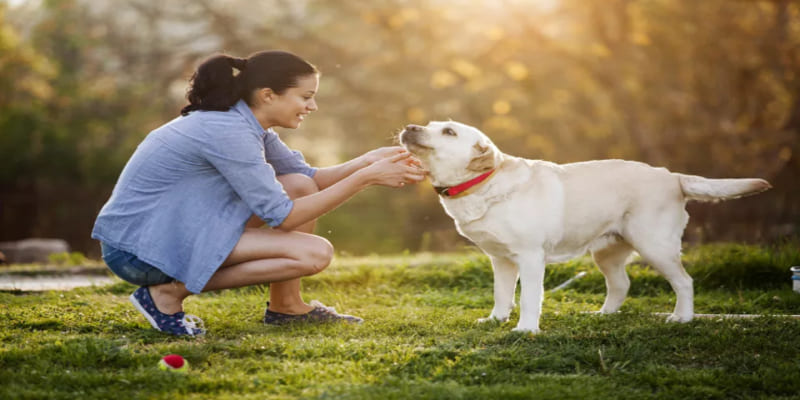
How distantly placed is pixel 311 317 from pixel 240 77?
1.45m

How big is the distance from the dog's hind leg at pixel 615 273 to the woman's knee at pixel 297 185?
1.82 meters

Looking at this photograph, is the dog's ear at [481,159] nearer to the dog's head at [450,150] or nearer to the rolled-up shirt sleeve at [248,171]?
the dog's head at [450,150]

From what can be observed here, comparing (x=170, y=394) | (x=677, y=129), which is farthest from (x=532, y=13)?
(x=170, y=394)

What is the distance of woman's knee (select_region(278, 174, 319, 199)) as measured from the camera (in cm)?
442

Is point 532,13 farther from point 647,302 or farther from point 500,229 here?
point 500,229

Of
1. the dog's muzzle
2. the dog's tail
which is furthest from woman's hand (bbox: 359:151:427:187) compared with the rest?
the dog's tail

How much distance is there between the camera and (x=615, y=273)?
461cm

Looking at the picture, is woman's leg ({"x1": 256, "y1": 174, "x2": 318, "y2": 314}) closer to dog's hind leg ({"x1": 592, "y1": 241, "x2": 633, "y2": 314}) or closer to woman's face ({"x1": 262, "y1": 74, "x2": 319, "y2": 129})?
woman's face ({"x1": 262, "y1": 74, "x2": 319, "y2": 129})

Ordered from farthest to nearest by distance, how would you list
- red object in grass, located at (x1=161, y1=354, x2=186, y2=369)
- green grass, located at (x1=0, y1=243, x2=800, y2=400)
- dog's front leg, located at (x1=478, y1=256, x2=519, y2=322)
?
1. dog's front leg, located at (x1=478, y1=256, x2=519, y2=322)
2. red object in grass, located at (x1=161, y1=354, x2=186, y2=369)
3. green grass, located at (x1=0, y1=243, x2=800, y2=400)

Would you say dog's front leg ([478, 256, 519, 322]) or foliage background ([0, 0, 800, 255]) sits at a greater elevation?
foliage background ([0, 0, 800, 255])

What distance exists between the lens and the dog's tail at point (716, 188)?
4.16m

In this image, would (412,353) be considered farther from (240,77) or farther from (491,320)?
(240,77)

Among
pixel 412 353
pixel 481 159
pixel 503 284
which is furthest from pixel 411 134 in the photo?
pixel 412 353

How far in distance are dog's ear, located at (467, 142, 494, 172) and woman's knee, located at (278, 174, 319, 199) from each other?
1.05m
